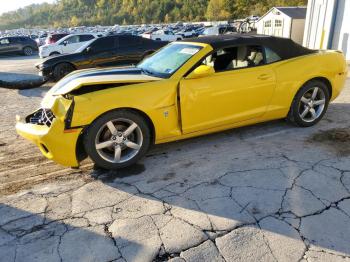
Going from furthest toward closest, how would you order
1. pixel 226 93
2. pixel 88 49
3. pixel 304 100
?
pixel 88 49 < pixel 304 100 < pixel 226 93

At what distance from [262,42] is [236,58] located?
48 centimetres

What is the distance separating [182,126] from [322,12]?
11319mm

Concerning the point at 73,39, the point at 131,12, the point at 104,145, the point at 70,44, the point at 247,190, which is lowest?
the point at 131,12

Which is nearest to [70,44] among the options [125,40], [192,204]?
[125,40]

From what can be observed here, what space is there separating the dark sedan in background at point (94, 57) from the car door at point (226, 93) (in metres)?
6.72

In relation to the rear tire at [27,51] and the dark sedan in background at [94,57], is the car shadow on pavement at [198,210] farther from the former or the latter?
the rear tire at [27,51]

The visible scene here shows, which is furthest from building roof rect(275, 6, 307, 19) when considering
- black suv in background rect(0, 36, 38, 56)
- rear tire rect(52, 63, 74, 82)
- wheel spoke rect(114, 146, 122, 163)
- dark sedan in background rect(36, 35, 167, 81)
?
wheel spoke rect(114, 146, 122, 163)

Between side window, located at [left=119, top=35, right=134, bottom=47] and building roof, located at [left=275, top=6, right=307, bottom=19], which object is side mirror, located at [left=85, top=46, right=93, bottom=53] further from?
building roof, located at [left=275, top=6, right=307, bottom=19]

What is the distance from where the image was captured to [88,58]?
1037cm

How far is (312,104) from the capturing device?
509 centimetres

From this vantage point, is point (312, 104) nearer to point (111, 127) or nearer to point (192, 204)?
point (192, 204)

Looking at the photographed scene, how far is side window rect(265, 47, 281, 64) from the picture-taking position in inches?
184

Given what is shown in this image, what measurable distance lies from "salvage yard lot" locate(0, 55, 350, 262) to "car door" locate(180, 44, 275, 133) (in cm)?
44

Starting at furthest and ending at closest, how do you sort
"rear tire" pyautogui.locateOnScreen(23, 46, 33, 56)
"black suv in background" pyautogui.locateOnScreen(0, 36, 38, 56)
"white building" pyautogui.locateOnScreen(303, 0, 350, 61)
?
"rear tire" pyautogui.locateOnScreen(23, 46, 33, 56) → "black suv in background" pyautogui.locateOnScreen(0, 36, 38, 56) → "white building" pyautogui.locateOnScreen(303, 0, 350, 61)
